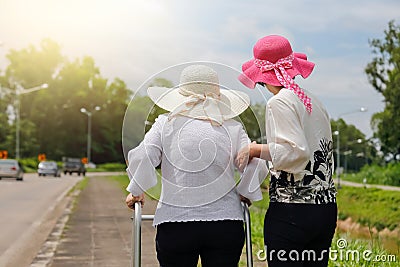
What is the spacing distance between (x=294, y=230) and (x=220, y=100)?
826 millimetres

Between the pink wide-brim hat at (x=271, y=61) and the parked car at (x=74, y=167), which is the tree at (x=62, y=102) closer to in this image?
the parked car at (x=74, y=167)

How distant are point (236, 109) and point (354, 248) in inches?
194

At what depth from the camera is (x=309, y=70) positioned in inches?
163

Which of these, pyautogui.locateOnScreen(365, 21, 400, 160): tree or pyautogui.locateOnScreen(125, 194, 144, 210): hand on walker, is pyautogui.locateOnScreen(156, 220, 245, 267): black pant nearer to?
pyautogui.locateOnScreen(125, 194, 144, 210): hand on walker

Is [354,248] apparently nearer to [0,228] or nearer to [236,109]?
[236,109]

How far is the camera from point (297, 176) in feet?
12.6

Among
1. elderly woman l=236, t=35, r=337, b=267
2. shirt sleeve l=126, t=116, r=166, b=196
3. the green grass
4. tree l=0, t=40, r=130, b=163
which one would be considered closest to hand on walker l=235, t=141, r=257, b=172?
elderly woman l=236, t=35, r=337, b=267

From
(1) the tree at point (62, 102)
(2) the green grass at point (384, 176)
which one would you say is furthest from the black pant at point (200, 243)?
(1) the tree at point (62, 102)

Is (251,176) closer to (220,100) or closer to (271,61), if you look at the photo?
(220,100)

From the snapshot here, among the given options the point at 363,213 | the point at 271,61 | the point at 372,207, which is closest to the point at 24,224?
the point at 271,61

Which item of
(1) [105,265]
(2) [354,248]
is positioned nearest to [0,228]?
(1) [105,265]

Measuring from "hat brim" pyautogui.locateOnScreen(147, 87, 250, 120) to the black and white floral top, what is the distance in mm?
337

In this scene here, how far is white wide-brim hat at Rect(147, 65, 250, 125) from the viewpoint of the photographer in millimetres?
4051

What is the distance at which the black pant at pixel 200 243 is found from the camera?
3998mm
